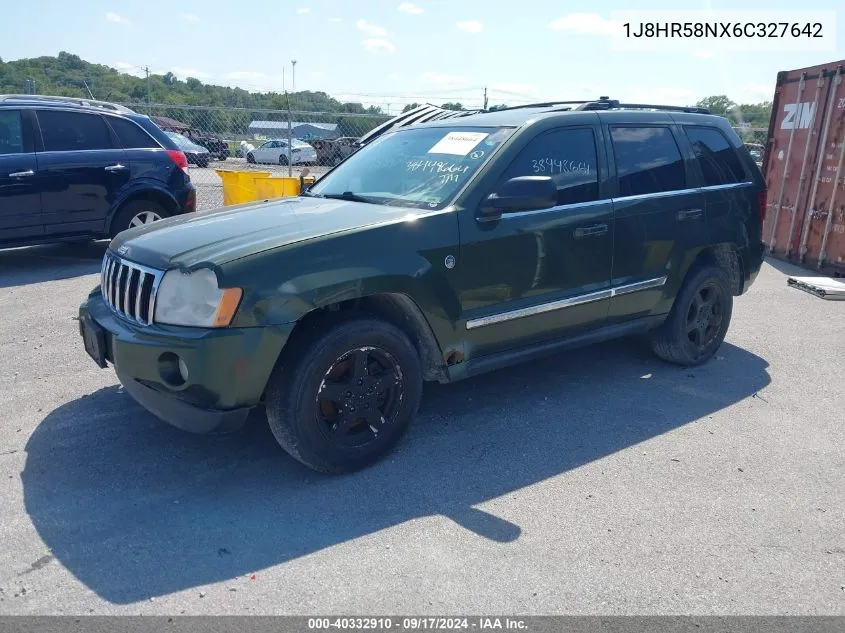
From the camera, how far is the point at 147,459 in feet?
12.5

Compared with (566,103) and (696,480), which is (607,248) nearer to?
(566,103)

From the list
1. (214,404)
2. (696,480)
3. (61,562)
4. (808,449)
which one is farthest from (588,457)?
(61,562)

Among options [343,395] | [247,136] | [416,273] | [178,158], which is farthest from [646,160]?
[247,136]

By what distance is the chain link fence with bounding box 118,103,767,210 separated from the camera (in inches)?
516

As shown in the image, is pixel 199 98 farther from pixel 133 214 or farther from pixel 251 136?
pixel 133 214

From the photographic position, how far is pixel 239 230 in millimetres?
3752

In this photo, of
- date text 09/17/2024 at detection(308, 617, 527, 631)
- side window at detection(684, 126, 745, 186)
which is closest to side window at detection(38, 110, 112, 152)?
side window at detection(684, 126, 745, 186)

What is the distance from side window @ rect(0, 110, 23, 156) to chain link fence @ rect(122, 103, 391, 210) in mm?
3466

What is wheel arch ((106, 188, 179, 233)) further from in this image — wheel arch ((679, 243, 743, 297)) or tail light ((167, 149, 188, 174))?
wheel arch ((679, 243, 743, 297))

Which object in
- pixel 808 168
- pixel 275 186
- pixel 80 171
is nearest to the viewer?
pixel 80 171

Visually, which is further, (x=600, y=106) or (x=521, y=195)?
(x=600, y=106)

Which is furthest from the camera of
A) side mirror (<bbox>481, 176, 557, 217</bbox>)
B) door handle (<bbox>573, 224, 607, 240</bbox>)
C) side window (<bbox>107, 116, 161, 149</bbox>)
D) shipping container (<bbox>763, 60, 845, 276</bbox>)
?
shipping container (<bbox>763, 60, 845, 276</bbox>)

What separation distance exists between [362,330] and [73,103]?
20.7 ft

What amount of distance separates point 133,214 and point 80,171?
71 cm
